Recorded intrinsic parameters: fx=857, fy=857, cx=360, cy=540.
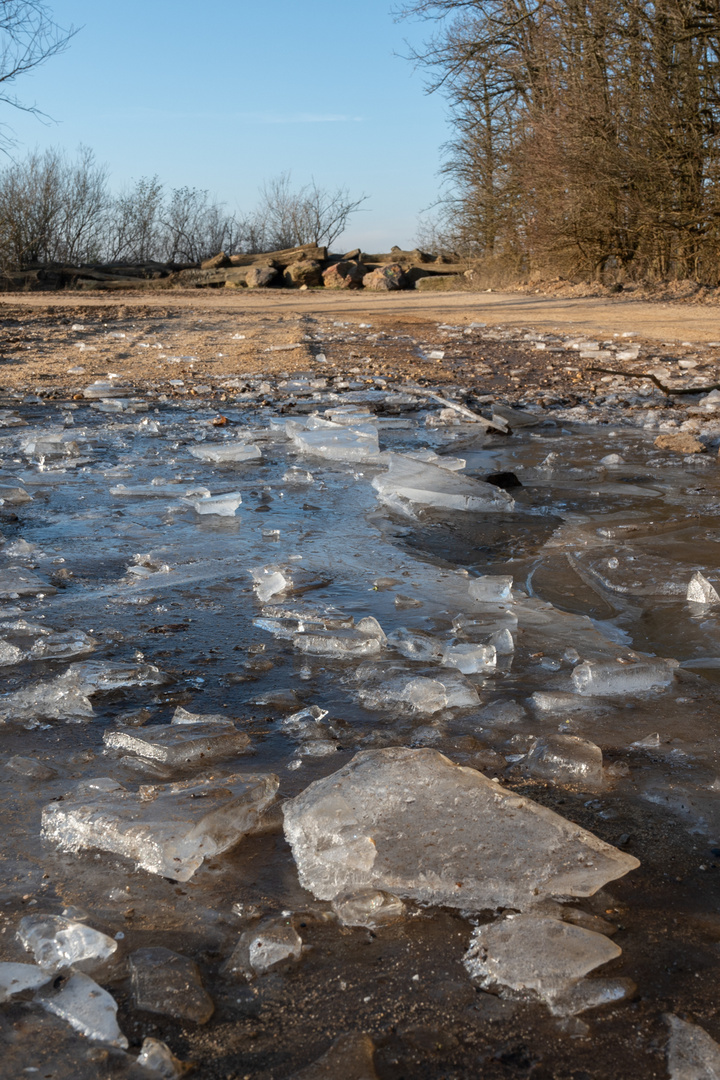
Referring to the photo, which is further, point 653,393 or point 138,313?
point 138,313

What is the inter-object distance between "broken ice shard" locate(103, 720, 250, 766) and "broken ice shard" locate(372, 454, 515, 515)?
1896 millimetres

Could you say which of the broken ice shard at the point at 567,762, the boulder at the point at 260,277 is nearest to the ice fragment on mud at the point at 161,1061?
the broken ice shard at the point at 567,762

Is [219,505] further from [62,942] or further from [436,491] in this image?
[62,942]

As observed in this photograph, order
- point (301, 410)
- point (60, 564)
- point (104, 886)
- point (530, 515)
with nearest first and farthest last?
point (104, 886), point (60, 564), point (530, 515), point (301, 410)

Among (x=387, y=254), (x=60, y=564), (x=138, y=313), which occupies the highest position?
(x=387, y=254)

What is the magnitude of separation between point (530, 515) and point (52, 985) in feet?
8.83

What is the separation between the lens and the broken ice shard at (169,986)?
1.06 metres

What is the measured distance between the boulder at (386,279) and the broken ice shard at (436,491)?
19.4 meters

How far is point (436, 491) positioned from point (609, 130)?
1474cm

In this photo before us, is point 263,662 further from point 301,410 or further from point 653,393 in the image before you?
point 653,393

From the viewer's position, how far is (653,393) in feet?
19.9

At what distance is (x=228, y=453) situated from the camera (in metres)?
4.39

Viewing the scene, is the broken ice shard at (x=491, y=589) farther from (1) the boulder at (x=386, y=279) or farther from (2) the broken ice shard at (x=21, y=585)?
(1) the boulder at (x=386, y=279)

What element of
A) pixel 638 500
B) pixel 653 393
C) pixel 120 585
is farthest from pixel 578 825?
pixel 653 393
